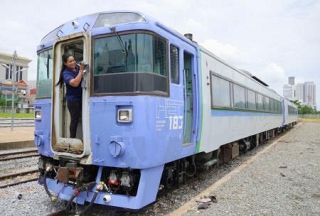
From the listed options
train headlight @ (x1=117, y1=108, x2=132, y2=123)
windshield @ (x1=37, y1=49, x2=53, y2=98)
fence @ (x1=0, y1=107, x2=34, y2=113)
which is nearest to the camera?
train headlight @ (x1=117, y1=108, x2=132, y2=123)

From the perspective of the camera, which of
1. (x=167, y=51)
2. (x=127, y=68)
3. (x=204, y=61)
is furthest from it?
(x=204, y=61)

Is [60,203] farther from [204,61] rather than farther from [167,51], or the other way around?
[204,61]

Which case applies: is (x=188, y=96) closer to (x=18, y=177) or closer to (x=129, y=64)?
(x=129, y=64)

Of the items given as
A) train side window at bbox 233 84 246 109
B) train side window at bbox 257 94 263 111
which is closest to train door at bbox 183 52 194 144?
train side window at bbox 233 84 246 109

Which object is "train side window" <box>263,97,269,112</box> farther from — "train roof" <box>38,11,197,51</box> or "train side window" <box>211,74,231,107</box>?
"train roof" <box>38,11,197,51</box>

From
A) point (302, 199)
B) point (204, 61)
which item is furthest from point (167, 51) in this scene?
point (302, 199)

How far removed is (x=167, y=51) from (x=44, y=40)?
2349 mm

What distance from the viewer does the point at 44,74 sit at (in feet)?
21.2

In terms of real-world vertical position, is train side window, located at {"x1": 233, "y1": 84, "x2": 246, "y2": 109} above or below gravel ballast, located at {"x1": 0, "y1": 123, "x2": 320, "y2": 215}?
above

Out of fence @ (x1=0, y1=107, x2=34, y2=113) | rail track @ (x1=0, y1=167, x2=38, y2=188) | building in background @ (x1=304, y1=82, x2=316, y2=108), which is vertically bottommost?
rail track @ (x1=0, y1=167, x2=38, y2=188)

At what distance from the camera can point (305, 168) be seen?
1053 cm

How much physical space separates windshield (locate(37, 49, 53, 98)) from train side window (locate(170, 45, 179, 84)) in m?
2.05

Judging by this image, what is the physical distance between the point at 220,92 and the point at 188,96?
2343 mm

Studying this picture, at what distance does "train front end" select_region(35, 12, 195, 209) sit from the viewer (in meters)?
5.13
